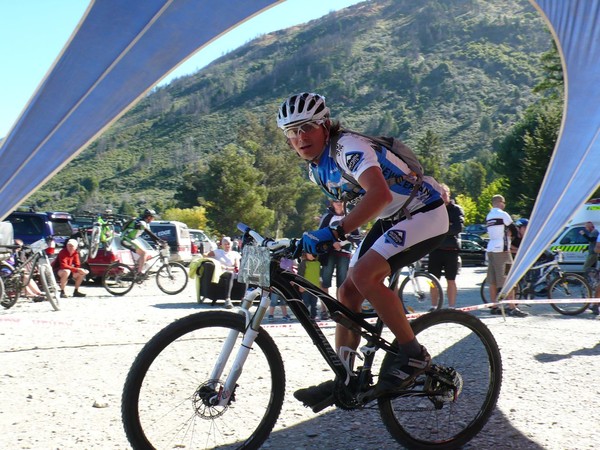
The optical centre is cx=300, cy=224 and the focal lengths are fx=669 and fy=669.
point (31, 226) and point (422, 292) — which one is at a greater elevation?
point (31, 226)

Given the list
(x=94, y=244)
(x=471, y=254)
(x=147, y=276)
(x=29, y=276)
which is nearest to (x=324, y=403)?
(x=29, y=276)

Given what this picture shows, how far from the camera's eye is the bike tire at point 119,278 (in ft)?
50.1

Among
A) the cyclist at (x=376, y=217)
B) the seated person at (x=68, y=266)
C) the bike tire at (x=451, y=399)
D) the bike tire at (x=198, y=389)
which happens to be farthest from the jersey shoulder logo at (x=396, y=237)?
the seated person at (x=68, y=266)

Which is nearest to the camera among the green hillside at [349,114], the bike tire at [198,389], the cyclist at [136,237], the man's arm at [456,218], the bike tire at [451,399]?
the bike tire at [198,389]

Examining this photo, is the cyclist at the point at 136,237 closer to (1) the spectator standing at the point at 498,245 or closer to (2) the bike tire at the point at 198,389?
(1) the spectator standing at the point at 498,245

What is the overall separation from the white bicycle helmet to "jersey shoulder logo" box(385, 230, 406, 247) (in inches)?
28.7

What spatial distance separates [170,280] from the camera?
1583cm

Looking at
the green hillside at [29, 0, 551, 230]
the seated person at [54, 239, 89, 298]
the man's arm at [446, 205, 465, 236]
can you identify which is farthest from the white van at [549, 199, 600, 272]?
the green hillside at [29, 0, 551, 230]

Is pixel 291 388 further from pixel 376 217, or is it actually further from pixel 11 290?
pixel 11 290

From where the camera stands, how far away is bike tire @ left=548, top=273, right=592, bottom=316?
11.6 meters

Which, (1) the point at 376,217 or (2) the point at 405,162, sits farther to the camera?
(2) the point at 405,162

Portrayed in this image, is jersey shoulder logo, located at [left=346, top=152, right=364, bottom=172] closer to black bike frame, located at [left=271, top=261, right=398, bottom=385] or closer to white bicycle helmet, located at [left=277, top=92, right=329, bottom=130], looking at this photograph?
white bicycle helmet, located at [left=277, top=92, right=329, bottom=130]

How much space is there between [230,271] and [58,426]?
8.73 m

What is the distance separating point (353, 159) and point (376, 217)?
32 cm
